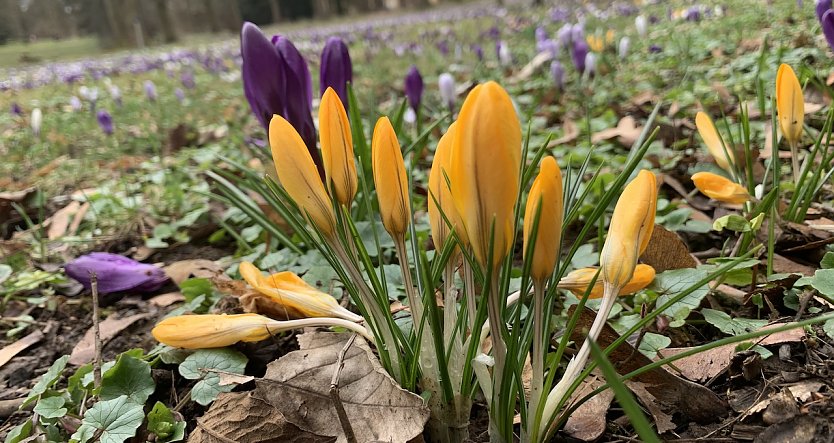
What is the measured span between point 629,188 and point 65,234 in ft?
7.88

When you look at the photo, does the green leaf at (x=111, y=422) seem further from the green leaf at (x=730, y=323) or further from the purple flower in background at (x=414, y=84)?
the purple flower in background at (x=414, y=84)

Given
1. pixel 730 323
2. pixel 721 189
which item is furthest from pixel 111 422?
pixel 721 189

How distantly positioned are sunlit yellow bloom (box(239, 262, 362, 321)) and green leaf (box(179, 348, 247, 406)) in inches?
5.9

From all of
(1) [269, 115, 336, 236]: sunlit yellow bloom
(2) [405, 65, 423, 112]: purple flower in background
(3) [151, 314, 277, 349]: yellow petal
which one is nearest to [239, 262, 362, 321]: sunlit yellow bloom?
(3) [151, 314, 277, 349]: yellow petal

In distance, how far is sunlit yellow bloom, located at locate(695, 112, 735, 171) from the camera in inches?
57.4

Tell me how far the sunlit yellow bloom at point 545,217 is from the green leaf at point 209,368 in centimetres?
70

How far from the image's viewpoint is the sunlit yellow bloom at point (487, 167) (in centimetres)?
65

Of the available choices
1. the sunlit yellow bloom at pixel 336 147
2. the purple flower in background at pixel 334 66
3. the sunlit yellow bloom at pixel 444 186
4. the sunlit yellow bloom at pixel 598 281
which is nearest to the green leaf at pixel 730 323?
the sunlit yellow bloom at pixel 598 281

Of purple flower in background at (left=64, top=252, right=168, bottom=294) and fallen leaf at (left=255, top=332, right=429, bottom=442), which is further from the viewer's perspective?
purple flower in background at (left=64, top=252, right=168, bottom=294)

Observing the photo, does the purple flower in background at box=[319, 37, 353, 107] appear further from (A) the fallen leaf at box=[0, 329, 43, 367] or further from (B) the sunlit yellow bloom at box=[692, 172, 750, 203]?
(A) the fallen leaf at box=[0, 329, 43, 367]

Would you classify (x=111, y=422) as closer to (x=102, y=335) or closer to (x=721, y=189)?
(x=102, y=335)

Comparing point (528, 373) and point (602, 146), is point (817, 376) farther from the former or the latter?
point (602, 146)

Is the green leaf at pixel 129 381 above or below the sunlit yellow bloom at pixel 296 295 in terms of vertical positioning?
below

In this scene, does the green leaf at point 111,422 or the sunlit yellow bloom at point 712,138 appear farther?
the sunlit yellow bloom at point 712,138
